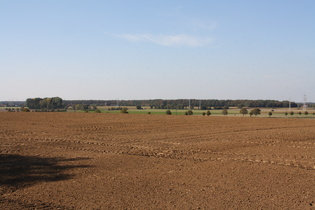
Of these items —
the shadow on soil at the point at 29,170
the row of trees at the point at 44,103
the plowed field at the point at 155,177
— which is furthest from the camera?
the row of trees at the point at 44,103

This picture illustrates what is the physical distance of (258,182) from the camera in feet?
43.2

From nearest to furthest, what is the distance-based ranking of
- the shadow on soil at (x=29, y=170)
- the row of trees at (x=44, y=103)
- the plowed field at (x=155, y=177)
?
the plowed field at (x=155, y=177) < the shadow on soil at (x=29, y=170) < the row of trees at (x=44, y=103)

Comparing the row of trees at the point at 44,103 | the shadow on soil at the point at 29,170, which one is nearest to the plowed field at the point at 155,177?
the shadow on soil at the point at 29,170

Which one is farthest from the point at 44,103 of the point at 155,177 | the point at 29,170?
the point at 155,177

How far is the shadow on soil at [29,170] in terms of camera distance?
12906 mm

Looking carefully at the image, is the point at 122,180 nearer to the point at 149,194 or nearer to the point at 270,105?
the point at 149,194

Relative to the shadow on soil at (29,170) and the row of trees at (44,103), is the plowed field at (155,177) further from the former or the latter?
the row of trees at (44,103)

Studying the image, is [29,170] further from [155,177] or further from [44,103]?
[44,103]

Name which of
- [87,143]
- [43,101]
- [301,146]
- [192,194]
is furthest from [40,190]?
[43,101]

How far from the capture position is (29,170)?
15.0 metres

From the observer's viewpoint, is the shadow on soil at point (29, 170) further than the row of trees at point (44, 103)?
No

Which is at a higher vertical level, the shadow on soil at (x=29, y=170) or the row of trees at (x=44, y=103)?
the row of trees at (x=44, y=103)

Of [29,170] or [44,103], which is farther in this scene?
[44,103]

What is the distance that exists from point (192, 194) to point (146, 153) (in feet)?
29.6
